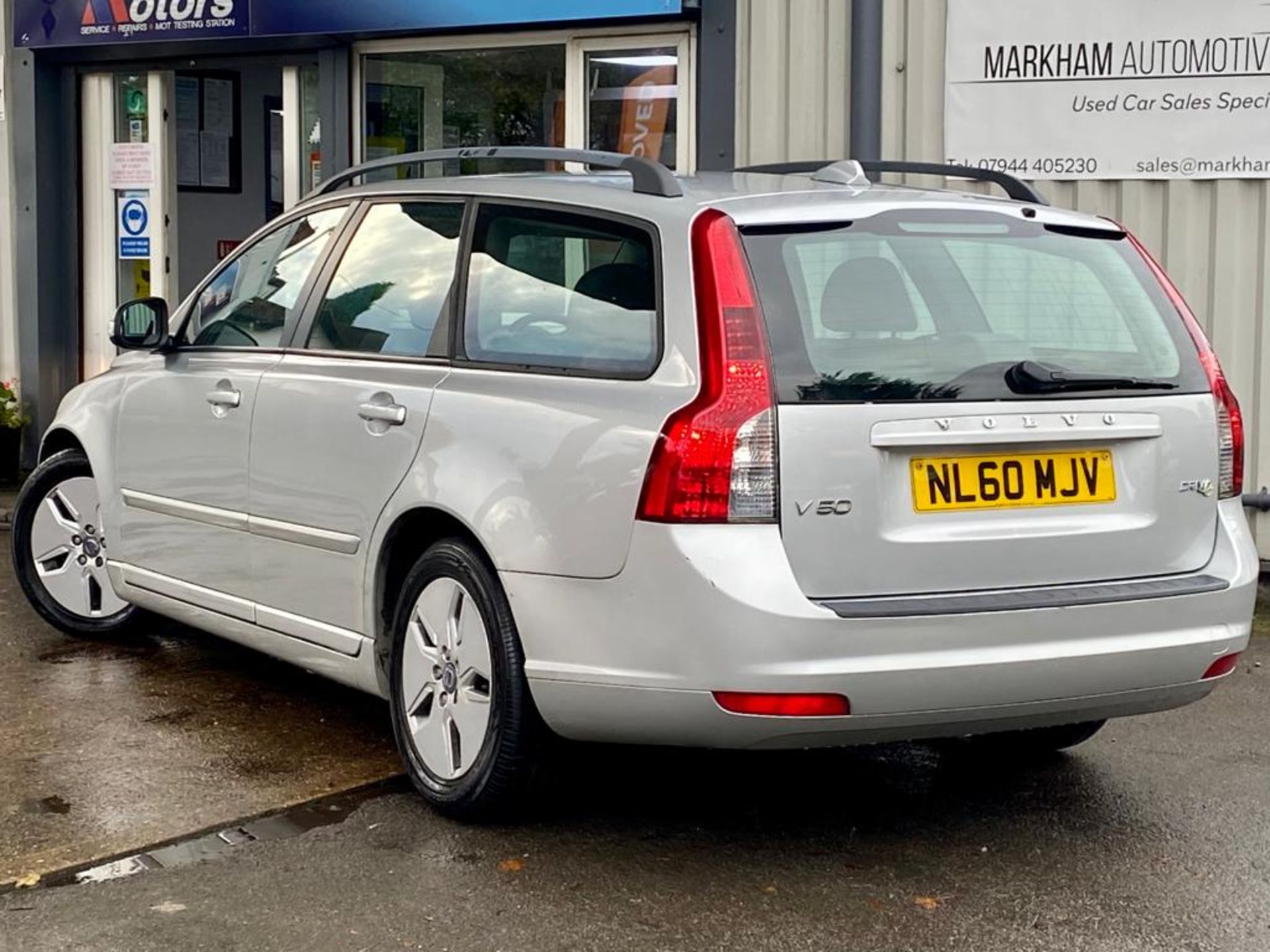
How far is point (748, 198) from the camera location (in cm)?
431

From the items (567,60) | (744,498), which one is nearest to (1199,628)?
(744,498)

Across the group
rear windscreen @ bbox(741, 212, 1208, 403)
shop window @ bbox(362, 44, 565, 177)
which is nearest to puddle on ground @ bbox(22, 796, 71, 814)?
rear windscreen @ bbox(741, 212, 1208, 403)

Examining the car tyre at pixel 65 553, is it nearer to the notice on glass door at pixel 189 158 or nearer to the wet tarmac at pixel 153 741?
the wet tarmac at pixel 153 741

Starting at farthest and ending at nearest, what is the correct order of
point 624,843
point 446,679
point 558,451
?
point 446,679 < point 624,843 < point 558,451

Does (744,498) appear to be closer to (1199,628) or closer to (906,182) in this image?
(1199,628)

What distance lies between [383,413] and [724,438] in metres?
1.21

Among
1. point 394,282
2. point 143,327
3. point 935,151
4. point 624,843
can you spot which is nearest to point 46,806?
point 624,843

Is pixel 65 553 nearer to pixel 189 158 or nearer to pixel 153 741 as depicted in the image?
pixel 153 741

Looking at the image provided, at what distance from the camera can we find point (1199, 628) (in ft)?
14.0

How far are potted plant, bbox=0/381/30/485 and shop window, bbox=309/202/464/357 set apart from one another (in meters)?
6.36

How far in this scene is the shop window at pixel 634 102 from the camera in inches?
374

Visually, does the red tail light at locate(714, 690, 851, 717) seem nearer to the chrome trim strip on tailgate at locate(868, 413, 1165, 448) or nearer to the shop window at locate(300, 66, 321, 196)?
the chrome trim strip on tailgate at locate(868, 413, 1165, 448)

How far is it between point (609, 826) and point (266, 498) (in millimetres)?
1439

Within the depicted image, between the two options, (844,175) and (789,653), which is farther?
(844,175)
